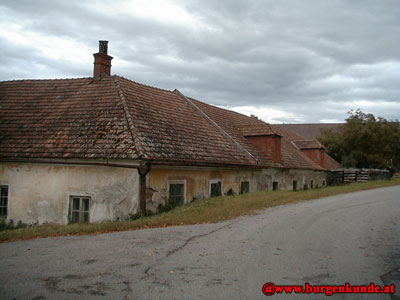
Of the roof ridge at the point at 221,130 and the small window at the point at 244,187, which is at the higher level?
the roof ridge at the point at 221,130

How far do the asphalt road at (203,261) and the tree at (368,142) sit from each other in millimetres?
27122

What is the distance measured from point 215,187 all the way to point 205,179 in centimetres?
91

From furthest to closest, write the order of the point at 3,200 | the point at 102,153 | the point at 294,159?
the point at 294,159
the point at 3,200
the point at 102,153

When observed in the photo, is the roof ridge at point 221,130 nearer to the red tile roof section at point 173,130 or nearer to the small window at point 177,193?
the red tile roof section at point 173,130

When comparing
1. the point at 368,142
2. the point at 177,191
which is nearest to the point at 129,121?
the point at 177,191

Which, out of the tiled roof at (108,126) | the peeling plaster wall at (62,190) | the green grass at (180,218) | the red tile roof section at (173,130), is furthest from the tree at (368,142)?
the peeling plaster wall at (62,190)

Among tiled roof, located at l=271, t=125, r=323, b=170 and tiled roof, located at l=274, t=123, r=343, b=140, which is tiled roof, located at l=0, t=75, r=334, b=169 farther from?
tiled roof, located at l=274, t=123, r=343, b=140

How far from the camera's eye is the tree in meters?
34.0

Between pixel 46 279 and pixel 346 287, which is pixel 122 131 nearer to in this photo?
pixel 46 279

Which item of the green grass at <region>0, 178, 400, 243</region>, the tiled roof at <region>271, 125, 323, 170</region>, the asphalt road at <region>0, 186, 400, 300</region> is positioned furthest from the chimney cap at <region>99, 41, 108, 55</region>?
the asphalt road at <region>0, 186, 400, 300</region>

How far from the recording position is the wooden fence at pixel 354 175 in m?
30.4

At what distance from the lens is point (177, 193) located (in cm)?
1295

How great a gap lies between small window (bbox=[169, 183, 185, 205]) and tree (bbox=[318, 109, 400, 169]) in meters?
26.4

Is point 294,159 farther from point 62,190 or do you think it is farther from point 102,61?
point 62,190
